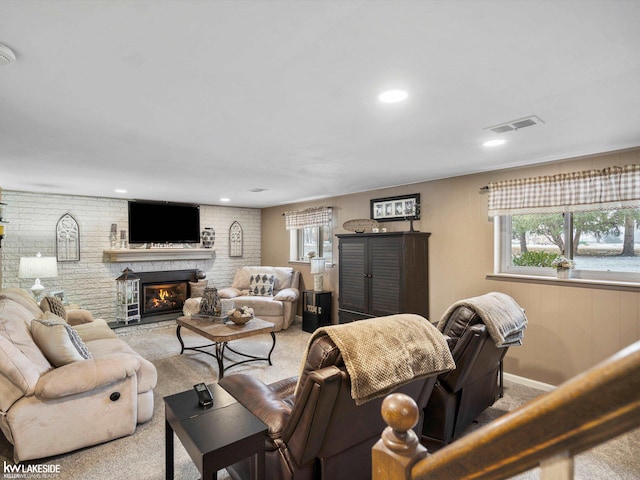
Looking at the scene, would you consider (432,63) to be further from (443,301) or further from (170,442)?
(443,301)

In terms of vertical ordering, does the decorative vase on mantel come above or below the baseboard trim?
above

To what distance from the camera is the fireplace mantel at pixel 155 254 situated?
18.4 feet

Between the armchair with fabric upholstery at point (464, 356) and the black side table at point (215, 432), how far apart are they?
123 centimetres

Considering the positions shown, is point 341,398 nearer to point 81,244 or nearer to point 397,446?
point 397,446

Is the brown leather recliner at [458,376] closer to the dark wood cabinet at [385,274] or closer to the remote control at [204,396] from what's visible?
the remote control at [204,396]

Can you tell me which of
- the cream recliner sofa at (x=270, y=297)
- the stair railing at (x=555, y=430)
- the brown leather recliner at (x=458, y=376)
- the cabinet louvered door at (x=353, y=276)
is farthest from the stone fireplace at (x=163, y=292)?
the stair railing at (x=555, y=430)

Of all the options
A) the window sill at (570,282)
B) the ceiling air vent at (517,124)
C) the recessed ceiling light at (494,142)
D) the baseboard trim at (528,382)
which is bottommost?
the baseboard trim at (528,382)

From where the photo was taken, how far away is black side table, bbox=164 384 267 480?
1.39m

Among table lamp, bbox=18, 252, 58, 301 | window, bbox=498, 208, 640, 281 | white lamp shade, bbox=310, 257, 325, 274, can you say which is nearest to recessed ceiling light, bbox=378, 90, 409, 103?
window, bbox=498, 208, 640, 281

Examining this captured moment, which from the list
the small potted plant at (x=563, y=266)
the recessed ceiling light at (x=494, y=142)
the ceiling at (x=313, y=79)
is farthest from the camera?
the small potted plant at (x=563, y=266)

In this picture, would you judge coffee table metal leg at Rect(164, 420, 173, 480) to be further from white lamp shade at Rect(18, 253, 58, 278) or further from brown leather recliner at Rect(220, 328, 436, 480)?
white lamp shade at Rect(18, 253, 58, 278)

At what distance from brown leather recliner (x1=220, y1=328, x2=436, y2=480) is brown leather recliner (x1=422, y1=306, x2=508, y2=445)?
379 mm

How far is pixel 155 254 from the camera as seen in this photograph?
5.98 meters

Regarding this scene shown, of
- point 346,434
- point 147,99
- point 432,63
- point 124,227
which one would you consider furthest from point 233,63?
point 124,227
